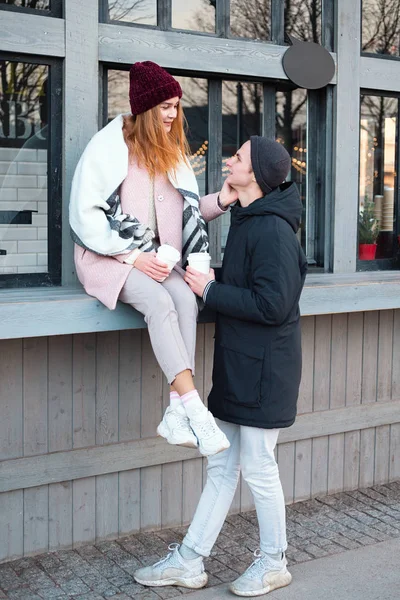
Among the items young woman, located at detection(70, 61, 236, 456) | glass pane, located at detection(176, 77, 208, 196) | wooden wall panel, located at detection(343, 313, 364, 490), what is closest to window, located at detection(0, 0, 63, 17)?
young woman, located at detection(70, 61, 236, 456)

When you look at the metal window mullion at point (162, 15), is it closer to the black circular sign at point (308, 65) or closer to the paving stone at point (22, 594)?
the black circular sign at point (308, 65)

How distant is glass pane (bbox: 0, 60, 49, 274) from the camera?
174 inches

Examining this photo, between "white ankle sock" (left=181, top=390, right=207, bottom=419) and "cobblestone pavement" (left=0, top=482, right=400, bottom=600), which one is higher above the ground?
"white ankle sock" (left=181, top=390, right=207, bottom=419)

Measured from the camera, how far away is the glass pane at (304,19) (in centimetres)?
525

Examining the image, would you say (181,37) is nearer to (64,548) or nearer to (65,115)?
(65,115)

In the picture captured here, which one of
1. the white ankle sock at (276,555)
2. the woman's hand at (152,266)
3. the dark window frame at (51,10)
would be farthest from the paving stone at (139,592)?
the dark window frame at (51,10)

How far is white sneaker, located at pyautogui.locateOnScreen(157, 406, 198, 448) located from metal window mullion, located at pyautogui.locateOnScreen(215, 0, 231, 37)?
7.16ft

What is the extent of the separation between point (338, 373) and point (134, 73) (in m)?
2.32

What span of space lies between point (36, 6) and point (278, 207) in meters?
1.57

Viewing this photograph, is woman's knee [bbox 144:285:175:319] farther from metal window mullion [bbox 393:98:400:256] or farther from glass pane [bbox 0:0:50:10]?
metal window mullion [bbox 393:98:400:256]

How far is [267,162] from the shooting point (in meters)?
3.94

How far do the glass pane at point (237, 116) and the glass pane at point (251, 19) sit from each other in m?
0.27

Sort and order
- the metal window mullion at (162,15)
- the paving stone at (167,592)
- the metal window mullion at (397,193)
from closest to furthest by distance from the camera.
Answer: the paving stone at (167,592) → the metal window mullion at (162,15) → the metal window mullion at (397,193)

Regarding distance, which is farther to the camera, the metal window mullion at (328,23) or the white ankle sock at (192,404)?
the metal window mullion at (328,23)
